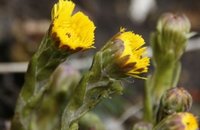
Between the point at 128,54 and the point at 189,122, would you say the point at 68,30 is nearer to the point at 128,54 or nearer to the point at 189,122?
the point at 128,54

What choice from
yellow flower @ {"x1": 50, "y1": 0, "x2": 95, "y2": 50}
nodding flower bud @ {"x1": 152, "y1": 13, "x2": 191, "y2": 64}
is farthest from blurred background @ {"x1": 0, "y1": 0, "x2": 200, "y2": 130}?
yellow flower @ {"x1": 50, "y1": 0, "x2": 95, "y2": 50}

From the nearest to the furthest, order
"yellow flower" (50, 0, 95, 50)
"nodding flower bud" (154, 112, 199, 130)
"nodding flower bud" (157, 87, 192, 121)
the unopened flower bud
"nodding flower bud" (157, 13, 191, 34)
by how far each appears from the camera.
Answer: "yellow flower" (50, 0, 95, 50) < "nodding flower bud" (154, 112, 199, 130) < "nodding flower bud" (157, 87, 192, 121) < the unopened flower bud < "nodding flower bud" (157, 13, 191, 34)

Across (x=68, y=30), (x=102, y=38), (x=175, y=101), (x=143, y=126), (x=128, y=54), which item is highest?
(x=102, y=38)

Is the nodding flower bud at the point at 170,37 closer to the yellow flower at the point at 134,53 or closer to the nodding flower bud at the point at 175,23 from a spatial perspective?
the nodding flower bud at the point at 175,23

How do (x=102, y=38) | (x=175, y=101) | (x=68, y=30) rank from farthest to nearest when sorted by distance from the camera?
(x=102, y=38), (x=175, y=101), (x=68, y=30)

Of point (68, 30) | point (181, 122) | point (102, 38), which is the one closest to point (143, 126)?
point (181, 122)

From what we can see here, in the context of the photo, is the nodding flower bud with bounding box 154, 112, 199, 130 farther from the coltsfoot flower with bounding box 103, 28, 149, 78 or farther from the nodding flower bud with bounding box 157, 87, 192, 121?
the coltsfoot flower with bounding box 103, 28, 149, 78

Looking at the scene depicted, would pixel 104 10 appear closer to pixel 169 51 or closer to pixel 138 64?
pixel 169 51
